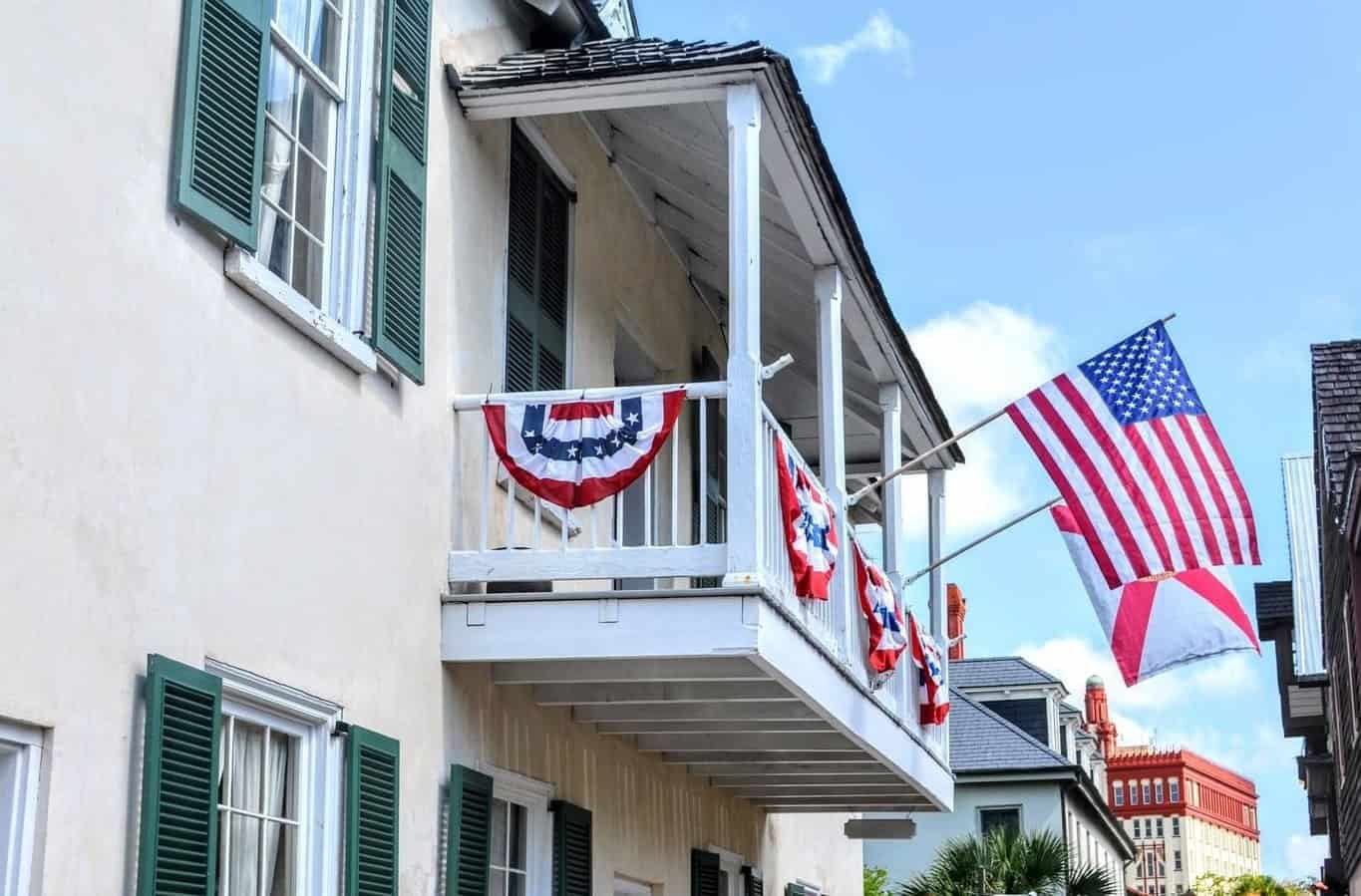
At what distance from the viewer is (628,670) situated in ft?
28.5

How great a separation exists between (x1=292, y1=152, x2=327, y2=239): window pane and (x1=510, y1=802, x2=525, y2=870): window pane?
10.8 feet

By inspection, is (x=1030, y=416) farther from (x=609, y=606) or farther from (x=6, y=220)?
(x=6, y=220)

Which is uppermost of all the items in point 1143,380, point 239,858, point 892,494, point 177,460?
point 892,494

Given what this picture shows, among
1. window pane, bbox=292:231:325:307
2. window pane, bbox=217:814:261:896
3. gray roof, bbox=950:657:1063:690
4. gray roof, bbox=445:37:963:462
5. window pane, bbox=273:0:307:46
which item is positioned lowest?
window pane, bbox=217:814:261:896

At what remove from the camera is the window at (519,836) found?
30.4 feet

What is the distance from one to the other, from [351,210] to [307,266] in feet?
1.10

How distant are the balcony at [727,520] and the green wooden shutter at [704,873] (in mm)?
534

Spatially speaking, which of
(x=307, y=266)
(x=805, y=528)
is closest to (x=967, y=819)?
(x=805, y=528)

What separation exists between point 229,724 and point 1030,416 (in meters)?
5.30

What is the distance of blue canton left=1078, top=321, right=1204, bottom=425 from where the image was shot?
10.4 m

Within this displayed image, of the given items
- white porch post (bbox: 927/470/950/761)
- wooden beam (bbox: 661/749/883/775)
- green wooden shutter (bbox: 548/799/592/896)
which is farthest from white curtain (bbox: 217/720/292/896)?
white porch post (bbox: 927/470/950/761)

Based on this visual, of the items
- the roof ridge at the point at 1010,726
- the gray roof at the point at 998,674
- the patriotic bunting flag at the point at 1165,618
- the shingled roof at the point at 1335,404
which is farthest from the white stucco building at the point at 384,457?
the gray roof at the point at 998,674

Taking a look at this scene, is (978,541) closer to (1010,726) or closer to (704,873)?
(704,873)

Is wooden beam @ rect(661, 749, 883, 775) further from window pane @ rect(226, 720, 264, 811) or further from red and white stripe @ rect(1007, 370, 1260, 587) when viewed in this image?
window pane @ rect(226, 720, 264, 811)
